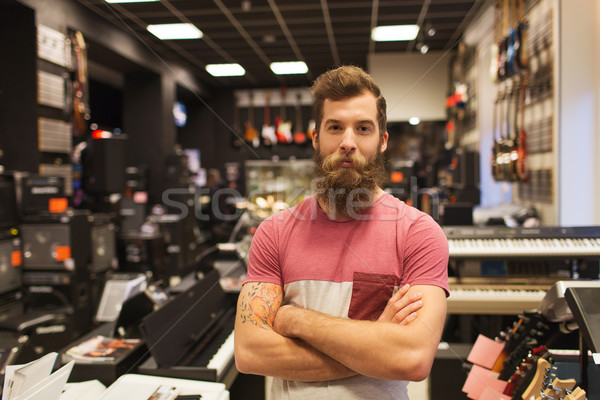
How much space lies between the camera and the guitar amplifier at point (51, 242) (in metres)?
4.44

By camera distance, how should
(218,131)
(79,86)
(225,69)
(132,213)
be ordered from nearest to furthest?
(79,86)
(132,213)
(225,69)
(218,131)

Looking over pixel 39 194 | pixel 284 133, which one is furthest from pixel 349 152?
pixel 284 133

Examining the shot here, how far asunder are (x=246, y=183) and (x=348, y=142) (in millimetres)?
10230

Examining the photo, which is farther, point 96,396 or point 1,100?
point 1,100

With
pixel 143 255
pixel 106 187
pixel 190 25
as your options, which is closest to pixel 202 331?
pixel 106 187

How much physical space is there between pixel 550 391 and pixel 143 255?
20.3ft

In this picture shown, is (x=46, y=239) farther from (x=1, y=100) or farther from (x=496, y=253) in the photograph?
(x=496, y=253)

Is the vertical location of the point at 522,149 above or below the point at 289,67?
below

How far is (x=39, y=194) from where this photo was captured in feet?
14.8

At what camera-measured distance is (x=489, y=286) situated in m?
2.83

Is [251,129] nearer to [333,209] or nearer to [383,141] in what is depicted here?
[383,141]

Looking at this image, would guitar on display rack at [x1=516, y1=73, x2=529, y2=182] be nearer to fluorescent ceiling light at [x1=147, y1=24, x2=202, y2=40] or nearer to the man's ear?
the man's ear

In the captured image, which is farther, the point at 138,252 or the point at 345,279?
the point at 138,252

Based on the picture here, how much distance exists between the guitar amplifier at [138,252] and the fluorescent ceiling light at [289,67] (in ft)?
14.9
